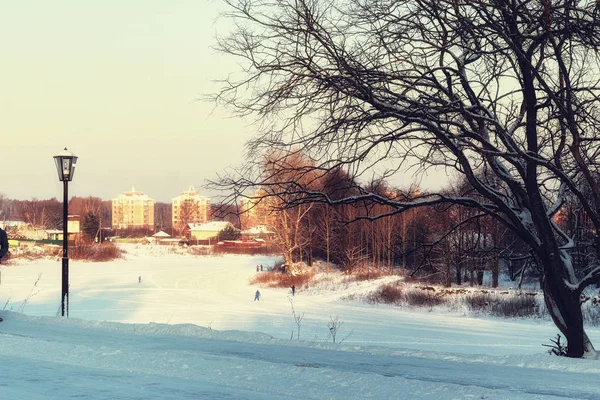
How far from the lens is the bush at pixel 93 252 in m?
85.5

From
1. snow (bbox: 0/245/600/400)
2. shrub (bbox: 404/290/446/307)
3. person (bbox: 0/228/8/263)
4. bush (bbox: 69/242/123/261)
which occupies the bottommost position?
shrub (bbox: 404/290/446/307)

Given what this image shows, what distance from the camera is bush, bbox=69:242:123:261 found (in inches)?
3366

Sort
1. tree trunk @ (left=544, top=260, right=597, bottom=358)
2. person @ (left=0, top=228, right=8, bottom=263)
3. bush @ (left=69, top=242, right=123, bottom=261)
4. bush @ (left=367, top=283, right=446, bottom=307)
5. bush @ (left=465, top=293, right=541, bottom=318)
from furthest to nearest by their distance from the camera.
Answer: bush @ (left=69, top=242, right=123, bottom=261)
bush @ (left=367, top=283, right=446, bottom=307)
bush @ (left=465, top=293, right=541, bottom=318)
person @ (left=0, top=228, right=8, bottom=263)
tree trunk @ (left=544, top=260, right=597, bottom=358)

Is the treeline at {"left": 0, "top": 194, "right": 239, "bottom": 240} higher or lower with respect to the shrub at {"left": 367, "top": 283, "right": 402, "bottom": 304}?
higher

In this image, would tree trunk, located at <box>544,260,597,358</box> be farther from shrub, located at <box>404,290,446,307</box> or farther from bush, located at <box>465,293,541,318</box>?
shrub, located at <box>404,290,446,307</box>

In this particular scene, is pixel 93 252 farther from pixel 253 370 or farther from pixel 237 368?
pixel 253 370

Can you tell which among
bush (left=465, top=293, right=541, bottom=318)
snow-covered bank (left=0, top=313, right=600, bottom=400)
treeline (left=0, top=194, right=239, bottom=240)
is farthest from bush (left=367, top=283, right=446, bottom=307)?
treeline (left=0, top=194, right=239, bottom=240)

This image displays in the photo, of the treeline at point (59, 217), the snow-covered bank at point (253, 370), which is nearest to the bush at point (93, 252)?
the treeline at point (59, 217)

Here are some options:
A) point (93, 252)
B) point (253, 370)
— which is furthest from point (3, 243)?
point (93, 252)

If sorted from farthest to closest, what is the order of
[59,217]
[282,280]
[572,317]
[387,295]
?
[59,217] < [282,280] < [387,295] < [572,317]

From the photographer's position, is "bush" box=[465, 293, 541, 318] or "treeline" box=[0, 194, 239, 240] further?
"treeline" box=[0, 194, 239, 240]

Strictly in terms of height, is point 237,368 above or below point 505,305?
above

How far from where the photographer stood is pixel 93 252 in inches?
3477

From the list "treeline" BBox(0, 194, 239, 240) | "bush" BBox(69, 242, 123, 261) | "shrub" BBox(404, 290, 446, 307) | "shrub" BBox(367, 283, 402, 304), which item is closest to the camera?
"shrub" BBox(404, 290, 446, 307)
